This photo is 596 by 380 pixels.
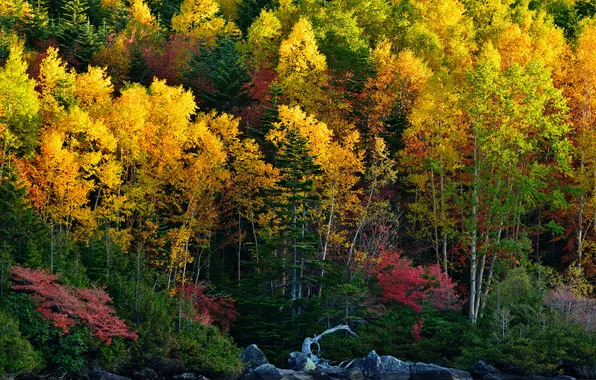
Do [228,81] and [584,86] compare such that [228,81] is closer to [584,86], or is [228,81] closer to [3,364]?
[584,86]

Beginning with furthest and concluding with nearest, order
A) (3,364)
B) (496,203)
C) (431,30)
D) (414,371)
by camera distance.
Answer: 1. (431,30)
2. (496,203)
3. (414,371)
4. (3,364)

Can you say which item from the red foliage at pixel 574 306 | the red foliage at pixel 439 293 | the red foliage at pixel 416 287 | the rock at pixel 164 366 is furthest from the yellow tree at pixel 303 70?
the rock at pixel 164 366

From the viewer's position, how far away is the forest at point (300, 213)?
3450cm

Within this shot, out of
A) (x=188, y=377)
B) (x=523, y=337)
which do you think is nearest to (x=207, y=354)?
(x=188, y=377)

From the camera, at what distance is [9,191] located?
3600 cm

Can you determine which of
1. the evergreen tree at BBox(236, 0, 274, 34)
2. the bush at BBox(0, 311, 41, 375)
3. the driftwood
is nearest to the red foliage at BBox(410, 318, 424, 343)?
the driftwood

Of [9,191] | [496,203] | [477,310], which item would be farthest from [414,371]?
[9,191]

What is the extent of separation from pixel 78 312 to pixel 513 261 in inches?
886

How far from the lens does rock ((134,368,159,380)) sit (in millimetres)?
33344

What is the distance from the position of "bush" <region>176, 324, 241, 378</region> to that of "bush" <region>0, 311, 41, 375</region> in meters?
6.76

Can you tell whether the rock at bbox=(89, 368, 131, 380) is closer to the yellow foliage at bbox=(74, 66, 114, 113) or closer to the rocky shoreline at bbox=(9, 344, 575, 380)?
the rocky shoreline at bbox=(9, 344, 575, 380)

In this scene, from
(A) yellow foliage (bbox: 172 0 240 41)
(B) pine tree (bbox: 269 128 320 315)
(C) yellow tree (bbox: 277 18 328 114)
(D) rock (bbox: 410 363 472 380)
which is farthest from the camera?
(A) yellow foliage (bbox: 172 0 240 41)

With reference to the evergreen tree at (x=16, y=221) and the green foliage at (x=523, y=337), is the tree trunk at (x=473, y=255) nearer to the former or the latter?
the green foliage at (x=523, y=337)

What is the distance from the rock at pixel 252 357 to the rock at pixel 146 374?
4.44 metres
